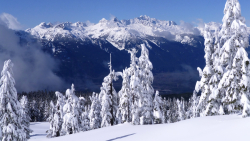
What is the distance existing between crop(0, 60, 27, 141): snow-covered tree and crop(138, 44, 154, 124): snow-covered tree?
15.2 m

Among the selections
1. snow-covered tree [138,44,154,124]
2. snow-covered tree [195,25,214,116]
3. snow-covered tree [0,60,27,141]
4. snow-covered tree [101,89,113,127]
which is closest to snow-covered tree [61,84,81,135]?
snow-covered tree [101,89,113,127]

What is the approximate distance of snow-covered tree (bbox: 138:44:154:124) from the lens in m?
29.5

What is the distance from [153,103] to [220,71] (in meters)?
10.7

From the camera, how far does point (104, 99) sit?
35688mm

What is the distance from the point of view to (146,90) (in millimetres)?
29969

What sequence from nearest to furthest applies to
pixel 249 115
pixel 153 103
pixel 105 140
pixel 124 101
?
pixel 249 115
pixel 105 140
pixel 153 103
pixel 124 101

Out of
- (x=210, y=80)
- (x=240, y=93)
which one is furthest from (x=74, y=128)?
(x=240, y=93)

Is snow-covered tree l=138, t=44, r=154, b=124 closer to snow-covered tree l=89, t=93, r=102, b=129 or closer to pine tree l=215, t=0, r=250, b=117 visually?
pine tree l=215, t=0, r=250, b=117

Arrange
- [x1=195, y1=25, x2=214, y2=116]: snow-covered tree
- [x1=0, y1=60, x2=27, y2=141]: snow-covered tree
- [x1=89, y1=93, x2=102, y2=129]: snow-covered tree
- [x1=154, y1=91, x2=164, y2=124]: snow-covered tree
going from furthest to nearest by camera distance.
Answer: [x1=89, y1=93, x2=102, y2=129]: snow-covered tree → [x1=154, y1=91, x2=164, y2=124]: snow-covered tree → [x1=195, y1=25, x2=214, y2=116]: snow-covered tree → [x1=0, y1=60, x2=27, y2=141]: snow-covered tree

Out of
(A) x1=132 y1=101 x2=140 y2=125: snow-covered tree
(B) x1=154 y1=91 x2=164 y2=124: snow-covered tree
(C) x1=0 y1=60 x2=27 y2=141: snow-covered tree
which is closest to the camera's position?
(C) x1=0 y1=60 x2=27 y2=141: snow-covered tree

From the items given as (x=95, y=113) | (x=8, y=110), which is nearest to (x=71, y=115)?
(x=95, y=113)

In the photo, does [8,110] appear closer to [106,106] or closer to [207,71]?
[106,106]

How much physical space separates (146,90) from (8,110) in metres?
16.9

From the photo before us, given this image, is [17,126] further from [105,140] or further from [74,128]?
[74,128]
